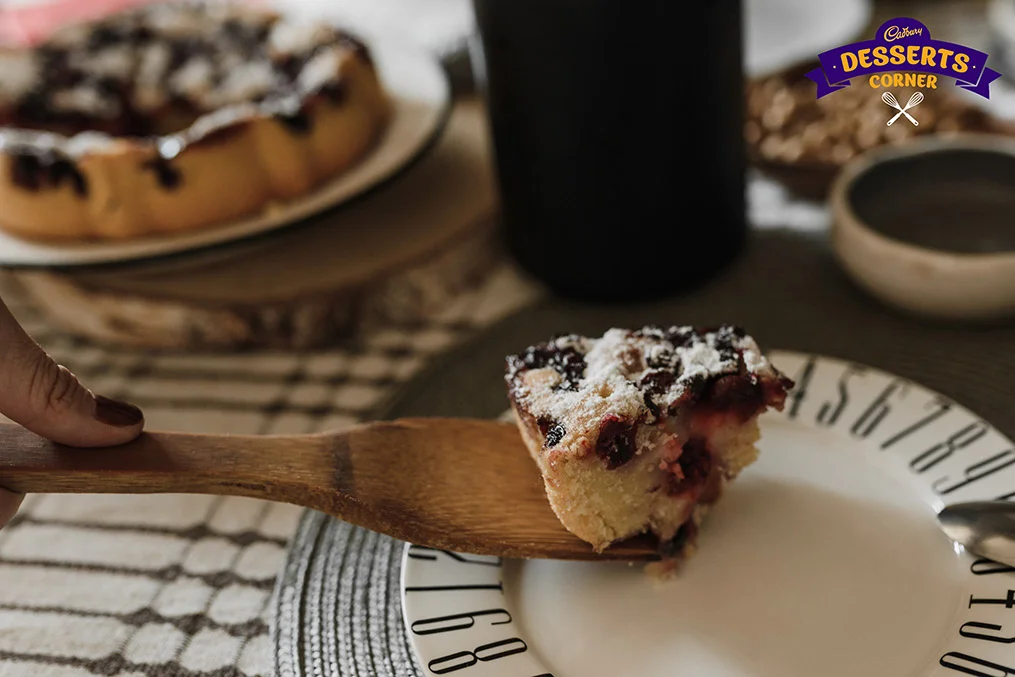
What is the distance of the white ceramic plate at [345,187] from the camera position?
1.29m

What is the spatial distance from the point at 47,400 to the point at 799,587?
69 centimetres

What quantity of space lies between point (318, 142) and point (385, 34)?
48cm

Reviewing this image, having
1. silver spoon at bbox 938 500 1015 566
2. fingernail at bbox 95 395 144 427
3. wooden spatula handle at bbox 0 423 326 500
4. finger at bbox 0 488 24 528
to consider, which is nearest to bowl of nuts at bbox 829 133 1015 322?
silver spoon at bbox 938 500 1015 566

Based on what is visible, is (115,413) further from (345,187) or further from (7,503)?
(345,187)

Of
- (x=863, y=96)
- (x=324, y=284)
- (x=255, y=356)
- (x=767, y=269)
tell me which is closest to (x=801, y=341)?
(x=767, y=269)

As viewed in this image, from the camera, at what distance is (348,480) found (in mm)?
883

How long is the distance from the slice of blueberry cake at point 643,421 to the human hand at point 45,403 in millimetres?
377

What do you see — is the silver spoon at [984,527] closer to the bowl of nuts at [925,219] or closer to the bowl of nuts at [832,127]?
the bowl of nuts at [925,219]

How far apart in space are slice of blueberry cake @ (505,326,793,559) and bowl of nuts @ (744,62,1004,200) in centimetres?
60

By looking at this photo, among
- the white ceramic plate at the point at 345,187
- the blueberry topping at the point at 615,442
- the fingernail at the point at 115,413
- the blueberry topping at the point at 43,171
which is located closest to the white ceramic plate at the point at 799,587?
the blueberry topping at the point at 615,442

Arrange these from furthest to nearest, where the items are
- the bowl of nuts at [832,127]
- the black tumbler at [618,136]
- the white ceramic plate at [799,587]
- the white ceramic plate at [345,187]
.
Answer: the bowl of nuts at [832,127] → the white ceramic plate at [345,187] → the black tumbler at [618,136] → the white ceramic plate at [799,587]

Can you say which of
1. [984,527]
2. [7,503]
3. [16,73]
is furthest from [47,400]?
[16,73]

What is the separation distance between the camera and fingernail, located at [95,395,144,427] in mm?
856

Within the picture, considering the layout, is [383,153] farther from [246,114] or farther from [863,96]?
[863,96]
